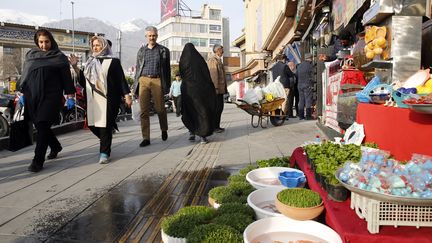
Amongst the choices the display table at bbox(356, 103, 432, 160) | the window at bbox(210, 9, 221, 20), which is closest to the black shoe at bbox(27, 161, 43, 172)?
the display table at bbox(356, 103, 432, 160)

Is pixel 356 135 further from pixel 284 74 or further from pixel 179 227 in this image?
pixel 284 74

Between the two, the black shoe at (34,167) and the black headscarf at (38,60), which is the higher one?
the black headscarf at (38,60)

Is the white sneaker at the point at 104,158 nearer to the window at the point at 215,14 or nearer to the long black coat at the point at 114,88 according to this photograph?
the long black coat at the point at 114,88

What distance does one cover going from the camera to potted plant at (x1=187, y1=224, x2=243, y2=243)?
204cm

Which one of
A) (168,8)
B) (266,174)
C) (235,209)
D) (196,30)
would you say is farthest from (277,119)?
(168,8)

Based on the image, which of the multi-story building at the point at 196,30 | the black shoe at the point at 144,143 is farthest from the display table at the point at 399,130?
the multi-story building at the point at 196,30

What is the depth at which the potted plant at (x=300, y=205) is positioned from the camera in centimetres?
229

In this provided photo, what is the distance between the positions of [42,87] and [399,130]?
15.0 ft

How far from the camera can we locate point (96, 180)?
171 inches

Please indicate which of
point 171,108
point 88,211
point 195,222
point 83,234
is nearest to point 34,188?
point 88,211

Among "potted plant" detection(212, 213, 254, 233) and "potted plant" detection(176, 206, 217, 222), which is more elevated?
"potted plant" detection(212, 213, 254, 233)

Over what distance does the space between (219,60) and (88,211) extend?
5.91m

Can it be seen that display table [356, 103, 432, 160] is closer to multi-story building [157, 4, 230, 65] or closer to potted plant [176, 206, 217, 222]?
potted plant [176, 206, 217, 222]

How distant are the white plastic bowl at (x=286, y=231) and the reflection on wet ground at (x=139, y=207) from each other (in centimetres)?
82
